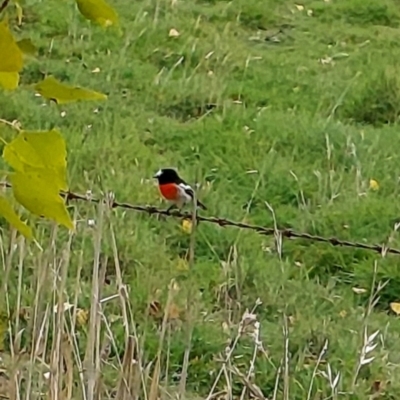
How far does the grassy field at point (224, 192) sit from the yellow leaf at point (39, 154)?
78 cm

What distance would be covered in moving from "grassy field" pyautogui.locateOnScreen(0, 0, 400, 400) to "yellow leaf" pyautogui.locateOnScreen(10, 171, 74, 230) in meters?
0.77

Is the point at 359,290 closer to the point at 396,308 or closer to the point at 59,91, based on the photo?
the point at 396,308

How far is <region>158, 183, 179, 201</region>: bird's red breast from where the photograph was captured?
306 cm

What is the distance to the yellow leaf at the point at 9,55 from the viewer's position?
81 centimetres

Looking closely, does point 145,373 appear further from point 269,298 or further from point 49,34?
point 49,34

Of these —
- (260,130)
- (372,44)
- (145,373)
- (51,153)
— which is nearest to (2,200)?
(51,153)

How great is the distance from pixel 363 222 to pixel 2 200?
2718mm

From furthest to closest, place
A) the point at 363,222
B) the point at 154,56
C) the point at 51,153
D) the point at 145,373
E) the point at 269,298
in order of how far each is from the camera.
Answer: the point at 154,56
the point at 363,222
the point at 269,298
the point at 145,373
the point at 51,153

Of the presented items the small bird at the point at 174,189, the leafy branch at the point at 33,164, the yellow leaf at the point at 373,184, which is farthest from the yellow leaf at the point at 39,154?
the yellow leaf at the point at 373,184

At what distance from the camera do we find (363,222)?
137 inches

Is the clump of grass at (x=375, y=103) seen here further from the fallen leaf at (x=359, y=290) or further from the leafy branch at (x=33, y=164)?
the leafy branch at (x=33, y=164)

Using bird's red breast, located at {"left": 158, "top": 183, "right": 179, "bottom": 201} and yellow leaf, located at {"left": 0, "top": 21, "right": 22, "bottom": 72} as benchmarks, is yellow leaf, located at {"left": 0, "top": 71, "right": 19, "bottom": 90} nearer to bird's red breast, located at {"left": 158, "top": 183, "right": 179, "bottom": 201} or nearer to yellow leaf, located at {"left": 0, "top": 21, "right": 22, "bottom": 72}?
yellow leaf, located at {"left": 0, "top": 21, "right": 22, "bottom": 72}

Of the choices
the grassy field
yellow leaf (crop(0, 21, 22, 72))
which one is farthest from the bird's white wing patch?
yellow leaf (crop(0, 21, 22, 72))

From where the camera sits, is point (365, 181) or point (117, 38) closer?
point (365, 181)
